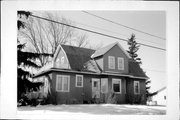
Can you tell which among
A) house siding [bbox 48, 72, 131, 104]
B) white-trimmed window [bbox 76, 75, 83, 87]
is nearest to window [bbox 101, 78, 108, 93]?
house siding [bbox 48, 72, 131, 104]

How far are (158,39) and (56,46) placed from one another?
561cm

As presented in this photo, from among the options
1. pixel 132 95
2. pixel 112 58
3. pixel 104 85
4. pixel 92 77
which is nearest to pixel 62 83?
pixel 92 77

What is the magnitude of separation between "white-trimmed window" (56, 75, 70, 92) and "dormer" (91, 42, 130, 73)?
7.00 ft

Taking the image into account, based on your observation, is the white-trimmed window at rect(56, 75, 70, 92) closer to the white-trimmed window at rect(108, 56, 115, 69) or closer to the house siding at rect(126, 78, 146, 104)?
the white-trimmed window at rect(108, 56, 115, 69)

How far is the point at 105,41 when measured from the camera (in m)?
13.3

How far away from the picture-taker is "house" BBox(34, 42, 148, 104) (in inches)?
425

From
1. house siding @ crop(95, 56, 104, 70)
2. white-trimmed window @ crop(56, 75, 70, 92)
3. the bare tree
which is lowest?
white-trimmed window @ crop(56, 75, 70, 92)

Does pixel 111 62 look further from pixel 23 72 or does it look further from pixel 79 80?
pixel 23 72

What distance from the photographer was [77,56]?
39.7 ft

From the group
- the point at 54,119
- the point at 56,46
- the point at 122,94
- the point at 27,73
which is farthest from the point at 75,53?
the point at 54,119

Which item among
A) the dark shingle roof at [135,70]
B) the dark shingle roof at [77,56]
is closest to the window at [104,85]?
the dark shingle roof at [77,56]

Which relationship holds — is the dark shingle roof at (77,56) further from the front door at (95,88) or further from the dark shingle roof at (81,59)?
the front door at (95,88)

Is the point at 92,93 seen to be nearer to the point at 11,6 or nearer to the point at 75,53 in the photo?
the point at 75,53

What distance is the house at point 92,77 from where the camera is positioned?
1080 centimetres
